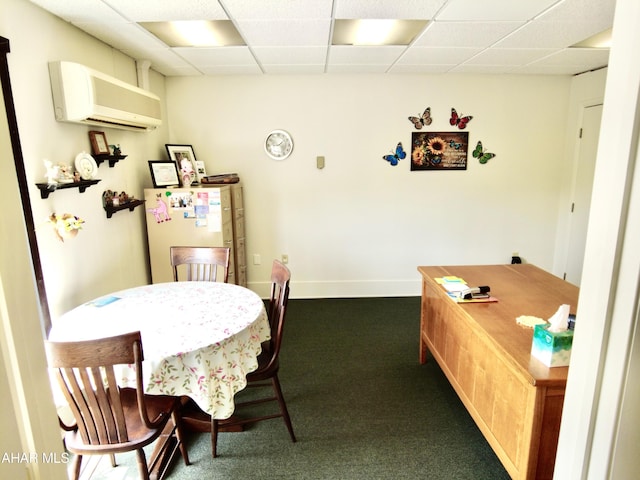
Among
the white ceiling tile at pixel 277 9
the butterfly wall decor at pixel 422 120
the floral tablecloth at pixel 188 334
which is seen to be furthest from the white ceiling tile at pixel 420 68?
the floral tablecloth at pixel 188 334

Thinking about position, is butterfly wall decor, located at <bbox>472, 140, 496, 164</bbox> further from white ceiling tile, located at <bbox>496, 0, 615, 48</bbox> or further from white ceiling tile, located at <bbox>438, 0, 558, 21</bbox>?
white ceiling tile, located at <bbox>438, 0, 558, 21</bbox>

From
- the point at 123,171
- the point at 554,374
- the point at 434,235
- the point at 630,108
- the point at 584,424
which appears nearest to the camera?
the point at 630,108

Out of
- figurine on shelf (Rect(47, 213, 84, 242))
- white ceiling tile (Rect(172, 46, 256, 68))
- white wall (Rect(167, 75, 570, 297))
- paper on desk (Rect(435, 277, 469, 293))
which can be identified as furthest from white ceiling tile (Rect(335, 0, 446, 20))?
figurine on shelf (Rect(47, 213, 84, 242))

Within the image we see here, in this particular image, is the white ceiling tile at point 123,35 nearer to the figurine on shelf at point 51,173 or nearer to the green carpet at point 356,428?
the figurine on shelf at point 51,173

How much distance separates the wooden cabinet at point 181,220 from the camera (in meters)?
3.29

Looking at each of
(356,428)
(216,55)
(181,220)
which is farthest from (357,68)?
(356,428)

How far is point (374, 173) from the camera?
4.08m

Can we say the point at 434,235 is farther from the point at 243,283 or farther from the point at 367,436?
the point at 367,436

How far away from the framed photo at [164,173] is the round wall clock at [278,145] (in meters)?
0.99

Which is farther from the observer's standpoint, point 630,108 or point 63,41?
point 63,41

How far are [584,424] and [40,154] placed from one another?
2623 millimetres

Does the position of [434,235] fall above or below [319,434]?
above

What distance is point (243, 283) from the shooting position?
4.09 meters

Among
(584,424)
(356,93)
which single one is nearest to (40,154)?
(584,424)
